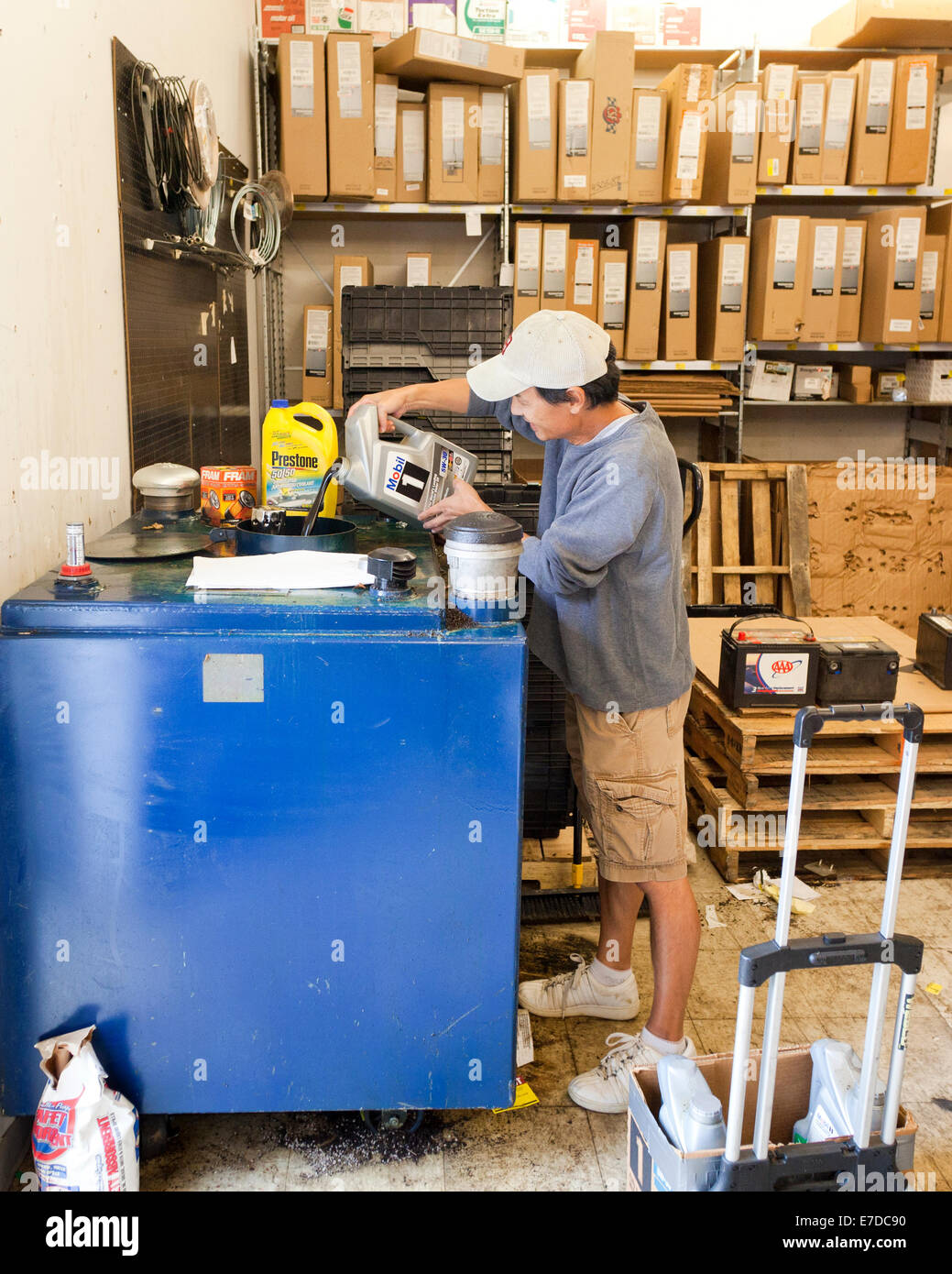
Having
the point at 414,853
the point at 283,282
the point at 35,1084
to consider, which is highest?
the point at 283,282

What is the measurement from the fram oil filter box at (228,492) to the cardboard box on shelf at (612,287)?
2.54 meters

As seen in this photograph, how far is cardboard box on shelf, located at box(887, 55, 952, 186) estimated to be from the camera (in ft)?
14.4

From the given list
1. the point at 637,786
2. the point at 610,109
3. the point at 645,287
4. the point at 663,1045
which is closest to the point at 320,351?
the point at 645,287

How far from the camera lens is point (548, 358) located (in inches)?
78.5

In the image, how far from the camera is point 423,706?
1772 mm

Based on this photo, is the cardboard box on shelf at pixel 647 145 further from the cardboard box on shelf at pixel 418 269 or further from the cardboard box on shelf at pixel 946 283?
the cardboard box on shelf at pixel 946 283

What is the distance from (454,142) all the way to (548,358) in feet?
9.10

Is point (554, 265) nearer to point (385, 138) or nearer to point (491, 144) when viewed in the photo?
point (491, 144)

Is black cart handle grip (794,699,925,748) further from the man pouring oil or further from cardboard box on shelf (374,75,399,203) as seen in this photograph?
cardboard box on shelf (374,75,399,203)

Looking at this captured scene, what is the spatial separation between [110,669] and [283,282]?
3.68 metres

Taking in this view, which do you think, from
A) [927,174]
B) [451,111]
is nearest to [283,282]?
[451,111]

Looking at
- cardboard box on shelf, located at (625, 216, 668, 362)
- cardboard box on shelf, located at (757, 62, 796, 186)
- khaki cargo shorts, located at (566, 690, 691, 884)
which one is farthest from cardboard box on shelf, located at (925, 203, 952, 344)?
khaki cargo shorts, located at (566, 690, 691, 884)

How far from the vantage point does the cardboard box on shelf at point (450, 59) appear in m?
4.06
